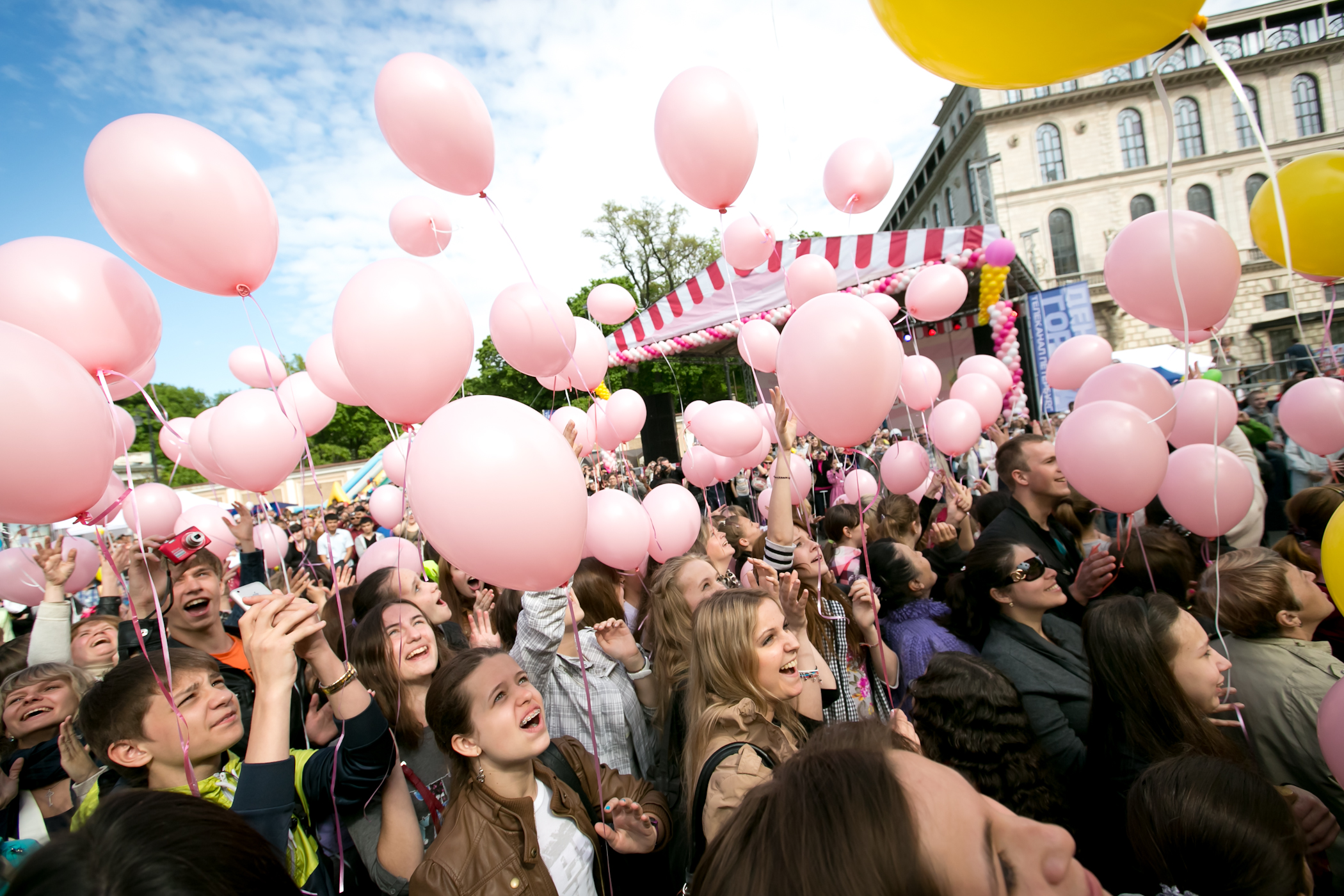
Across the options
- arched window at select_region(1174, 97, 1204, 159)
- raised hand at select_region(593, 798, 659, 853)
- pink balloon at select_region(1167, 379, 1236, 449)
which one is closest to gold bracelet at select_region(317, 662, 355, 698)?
raised hand at select_region(593, 798, 659, 853)

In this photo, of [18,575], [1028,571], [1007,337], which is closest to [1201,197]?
[1007,337]

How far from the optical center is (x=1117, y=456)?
2.58m

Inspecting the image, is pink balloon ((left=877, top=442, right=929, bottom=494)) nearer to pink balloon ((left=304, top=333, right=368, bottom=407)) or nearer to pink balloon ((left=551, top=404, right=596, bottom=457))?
pink balloon ((left=551, top=404, right=596, bottom=457))

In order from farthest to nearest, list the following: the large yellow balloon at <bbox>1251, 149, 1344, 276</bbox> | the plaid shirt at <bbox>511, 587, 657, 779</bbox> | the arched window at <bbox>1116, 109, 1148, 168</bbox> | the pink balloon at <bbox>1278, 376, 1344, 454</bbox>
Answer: the arched window at <bbox>1116, 109, 1148, 168</bbox>
the pink balloon at <bbox>1278, 376, 1344, 454</bbox>
the plaid shirt at <bbox>511, 587, 657, 779</bbox>
the large yellow balloon at <bbox>1251, 149, 1344, 276</bbox>

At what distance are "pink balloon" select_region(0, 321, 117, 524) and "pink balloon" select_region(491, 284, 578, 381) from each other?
65.1 inches

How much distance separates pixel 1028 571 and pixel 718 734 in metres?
1.35

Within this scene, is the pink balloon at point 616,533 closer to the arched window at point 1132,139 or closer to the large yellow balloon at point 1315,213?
the large yellow balloon at point 1315,213

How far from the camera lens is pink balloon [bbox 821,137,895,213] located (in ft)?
12.5

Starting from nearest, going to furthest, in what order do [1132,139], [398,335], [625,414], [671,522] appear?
[398,335] < [671,522] < [625,414] < [1132,139]

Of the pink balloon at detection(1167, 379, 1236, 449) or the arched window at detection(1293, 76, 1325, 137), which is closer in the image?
the pink balloon at detection(1167, 379, 1236, 449)

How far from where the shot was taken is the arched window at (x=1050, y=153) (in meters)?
30.8

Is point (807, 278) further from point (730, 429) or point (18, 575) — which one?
point (18, 575)

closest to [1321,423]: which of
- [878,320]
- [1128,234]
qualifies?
[1128,234]

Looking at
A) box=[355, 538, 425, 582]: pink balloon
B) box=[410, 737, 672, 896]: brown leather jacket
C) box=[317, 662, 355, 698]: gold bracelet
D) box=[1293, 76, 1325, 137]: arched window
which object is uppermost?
box=[1293, 76, 1325, 137]: arched window
